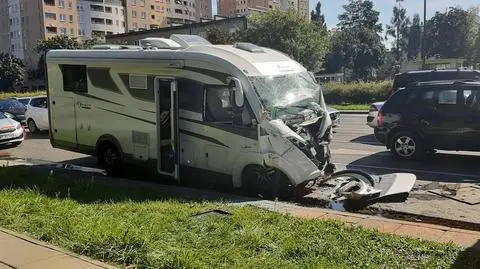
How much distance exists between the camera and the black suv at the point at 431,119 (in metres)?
11.8

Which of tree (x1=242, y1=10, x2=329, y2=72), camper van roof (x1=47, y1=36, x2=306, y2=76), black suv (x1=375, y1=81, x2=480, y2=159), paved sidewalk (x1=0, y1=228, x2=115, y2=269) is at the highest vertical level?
tree (x1=242, y1=10, x2=329, y2=72)

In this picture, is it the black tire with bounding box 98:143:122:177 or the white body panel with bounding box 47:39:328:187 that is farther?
the black tire with bounding box 98:143:122:177

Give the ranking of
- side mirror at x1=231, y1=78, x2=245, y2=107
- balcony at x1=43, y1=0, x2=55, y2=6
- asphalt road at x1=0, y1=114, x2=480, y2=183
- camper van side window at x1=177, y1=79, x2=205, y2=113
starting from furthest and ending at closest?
balcony at x1=43, y1=0, x2=55, y2=6, asphalt road at x1=0, y1=114, x2=480, y2=183, camper van side window at x1=177, y1=79, x2=205, y2=113, side mirror at x1=231, y1=78, x2=245, y2=107

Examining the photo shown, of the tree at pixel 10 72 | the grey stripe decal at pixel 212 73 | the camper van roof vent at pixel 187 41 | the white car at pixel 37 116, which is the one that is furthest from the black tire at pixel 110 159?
the tree at pixel 10 72

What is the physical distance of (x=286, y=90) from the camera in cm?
990

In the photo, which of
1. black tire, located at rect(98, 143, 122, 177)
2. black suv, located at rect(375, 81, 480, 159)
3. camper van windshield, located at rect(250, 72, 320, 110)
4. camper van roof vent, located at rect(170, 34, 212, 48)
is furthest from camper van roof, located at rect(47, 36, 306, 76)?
black suv, located at rect(375, 81, 480, 159)

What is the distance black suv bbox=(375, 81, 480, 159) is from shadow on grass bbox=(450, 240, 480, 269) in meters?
6.84

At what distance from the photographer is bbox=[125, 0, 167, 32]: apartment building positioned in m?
130

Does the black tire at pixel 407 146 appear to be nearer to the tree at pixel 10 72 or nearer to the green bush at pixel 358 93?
the green bush at pixel 358 93

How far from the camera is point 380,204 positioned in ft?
28.2

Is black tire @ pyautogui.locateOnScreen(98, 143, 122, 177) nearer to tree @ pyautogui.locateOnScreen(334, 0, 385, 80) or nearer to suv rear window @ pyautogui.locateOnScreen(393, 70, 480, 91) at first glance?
suv rear window @ pyautogui.locateOnScreen(393, 70, 480, 91)

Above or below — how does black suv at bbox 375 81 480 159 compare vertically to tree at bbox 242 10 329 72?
below

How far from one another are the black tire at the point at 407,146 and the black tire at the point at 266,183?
4290 mm

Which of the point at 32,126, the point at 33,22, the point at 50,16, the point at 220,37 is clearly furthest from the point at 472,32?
the point at 33,22
